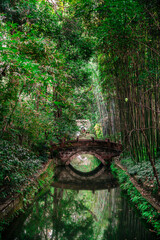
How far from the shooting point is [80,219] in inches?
218

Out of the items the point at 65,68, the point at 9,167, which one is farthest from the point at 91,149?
the point at 9,167

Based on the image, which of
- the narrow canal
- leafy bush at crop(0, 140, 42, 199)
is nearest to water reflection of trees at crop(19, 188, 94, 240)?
the narrow canal

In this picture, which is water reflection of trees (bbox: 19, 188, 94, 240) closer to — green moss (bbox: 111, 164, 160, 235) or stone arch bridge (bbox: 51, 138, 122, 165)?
green moss (bbox: 111, 164, 160, 235)

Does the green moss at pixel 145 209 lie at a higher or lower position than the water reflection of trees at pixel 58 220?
higher

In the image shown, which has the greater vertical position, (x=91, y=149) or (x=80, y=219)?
(x=91, y=149)

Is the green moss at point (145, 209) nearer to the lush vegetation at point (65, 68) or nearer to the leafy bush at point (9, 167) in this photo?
the lush vegetation at point (65, 68)

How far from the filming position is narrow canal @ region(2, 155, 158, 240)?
453cm

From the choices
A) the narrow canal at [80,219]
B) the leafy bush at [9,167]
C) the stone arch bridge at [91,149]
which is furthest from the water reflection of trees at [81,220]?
the stone arch bridge at [91,149]

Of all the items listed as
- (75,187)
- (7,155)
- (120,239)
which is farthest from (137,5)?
(75,187)

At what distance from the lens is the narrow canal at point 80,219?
4527 mm

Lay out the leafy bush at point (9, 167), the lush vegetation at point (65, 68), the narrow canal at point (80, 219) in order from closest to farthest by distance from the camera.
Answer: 1. the lush vegetation at point (65, 68)
2. the leafy bush at point (9, 167)
3. the narrow canal at point (80, 219)

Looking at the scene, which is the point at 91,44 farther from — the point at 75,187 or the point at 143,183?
the point at 75,187

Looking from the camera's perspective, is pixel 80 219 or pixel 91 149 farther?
pixel 91 149

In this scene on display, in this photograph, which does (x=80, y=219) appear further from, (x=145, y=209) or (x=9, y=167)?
(x=9, y=167)
